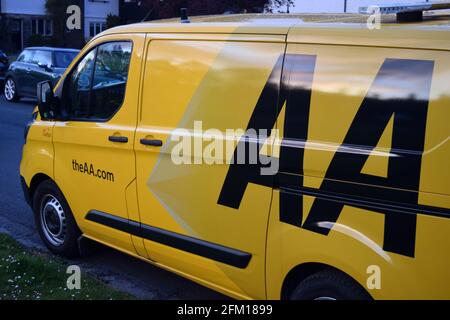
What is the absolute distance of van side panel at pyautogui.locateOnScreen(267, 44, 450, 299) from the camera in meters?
2.75

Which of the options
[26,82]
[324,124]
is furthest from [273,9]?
→ [324,124]

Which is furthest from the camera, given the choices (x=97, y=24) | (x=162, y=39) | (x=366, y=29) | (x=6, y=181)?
(x=97, y=24)

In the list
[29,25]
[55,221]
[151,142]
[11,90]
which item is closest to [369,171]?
[151,142]

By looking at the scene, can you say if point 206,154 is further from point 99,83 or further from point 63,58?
point 63,58

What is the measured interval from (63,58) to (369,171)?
47.9 ft

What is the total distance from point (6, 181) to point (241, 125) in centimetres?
532

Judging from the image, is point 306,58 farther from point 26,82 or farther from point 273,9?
point 273,9

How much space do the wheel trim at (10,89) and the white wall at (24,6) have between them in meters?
23.0

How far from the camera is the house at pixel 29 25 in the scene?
3762cm

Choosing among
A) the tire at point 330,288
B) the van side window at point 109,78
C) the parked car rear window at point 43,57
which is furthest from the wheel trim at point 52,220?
the parked car rear window at point 43,57

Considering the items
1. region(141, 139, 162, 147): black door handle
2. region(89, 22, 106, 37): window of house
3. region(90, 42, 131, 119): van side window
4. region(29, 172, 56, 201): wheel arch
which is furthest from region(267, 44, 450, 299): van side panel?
region(89, 22, 106, 37): window of house

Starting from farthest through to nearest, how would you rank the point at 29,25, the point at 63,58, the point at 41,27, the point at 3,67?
the point at 41,27
the point at 29,25
the point at 3,67
the point at 63,58

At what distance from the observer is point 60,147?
15.8 ft

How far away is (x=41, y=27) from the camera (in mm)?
40250
